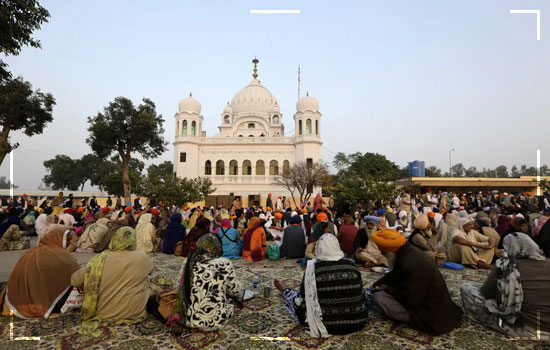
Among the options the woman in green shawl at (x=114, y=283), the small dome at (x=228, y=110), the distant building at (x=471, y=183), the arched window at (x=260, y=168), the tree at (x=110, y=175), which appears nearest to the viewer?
the woman in green shawl at (x=114, y=283)

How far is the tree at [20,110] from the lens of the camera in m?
15.3

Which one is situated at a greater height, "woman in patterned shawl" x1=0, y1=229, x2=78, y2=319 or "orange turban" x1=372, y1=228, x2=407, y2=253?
"orange turban" x1=372, y1=228, x2=407, y2=253

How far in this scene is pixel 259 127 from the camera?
109 ft

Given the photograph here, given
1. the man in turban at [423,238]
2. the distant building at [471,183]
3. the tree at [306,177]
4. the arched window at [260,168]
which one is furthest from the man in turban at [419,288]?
the distant building at [471,183]

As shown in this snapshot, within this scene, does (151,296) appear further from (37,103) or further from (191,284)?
(37,103)

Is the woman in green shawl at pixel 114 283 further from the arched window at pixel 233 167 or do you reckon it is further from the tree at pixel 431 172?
the tree at pixel 431 172

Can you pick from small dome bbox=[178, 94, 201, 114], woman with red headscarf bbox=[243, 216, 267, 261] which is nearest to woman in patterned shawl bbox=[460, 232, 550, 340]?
woman with red headscarf bbox=[243, 216, 267, 261]

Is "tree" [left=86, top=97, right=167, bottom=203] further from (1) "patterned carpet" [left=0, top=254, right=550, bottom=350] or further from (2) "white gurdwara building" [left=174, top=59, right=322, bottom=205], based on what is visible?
(1) "patterned carpet" [left=0, top=254, right=550, bottom=350]

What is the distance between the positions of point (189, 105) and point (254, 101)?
8351mm

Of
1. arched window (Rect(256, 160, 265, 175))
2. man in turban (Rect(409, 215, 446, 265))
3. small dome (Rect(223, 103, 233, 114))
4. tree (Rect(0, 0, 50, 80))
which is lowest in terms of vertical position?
man in turban (Rect(409, 215, 446, 265))

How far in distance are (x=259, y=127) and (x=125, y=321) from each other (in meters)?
30.8

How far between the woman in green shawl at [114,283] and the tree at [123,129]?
20412mm

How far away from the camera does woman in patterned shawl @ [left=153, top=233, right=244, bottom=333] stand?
296cm

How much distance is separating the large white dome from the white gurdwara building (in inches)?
242
